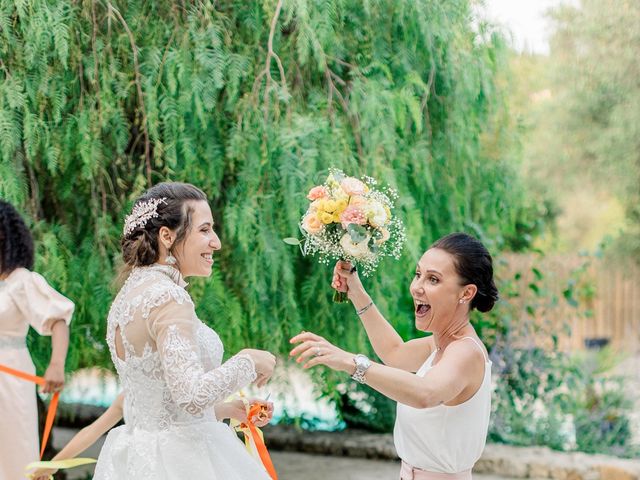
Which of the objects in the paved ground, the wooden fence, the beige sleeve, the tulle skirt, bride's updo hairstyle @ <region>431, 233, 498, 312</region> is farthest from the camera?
the wooden fence

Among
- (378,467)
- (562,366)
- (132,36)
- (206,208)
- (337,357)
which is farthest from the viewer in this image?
(562,366)

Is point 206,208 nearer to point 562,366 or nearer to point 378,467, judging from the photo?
point 378,467

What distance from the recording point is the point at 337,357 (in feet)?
8.30

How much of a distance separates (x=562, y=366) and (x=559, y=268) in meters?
1.09

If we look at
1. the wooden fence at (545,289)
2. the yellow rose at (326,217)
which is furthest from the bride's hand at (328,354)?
the wooden fence at (545,289)

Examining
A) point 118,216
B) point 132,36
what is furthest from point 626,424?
point 132,36

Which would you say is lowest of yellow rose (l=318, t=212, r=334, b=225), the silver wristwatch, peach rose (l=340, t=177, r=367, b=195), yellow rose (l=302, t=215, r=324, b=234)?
the silver wristwatch

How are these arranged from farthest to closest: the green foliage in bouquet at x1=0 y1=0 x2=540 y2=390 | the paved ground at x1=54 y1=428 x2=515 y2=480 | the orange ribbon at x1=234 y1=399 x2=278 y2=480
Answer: the paved ground at x1=54 y1=428 x2=515 y2=480, the green foliage in bouquet at x1=0 y1=0 x2=540 y2=390, the orange ribbon at x1=234 y1=399 x2=278 y2=480

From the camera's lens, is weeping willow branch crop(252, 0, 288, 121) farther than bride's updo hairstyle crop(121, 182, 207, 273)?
Yes

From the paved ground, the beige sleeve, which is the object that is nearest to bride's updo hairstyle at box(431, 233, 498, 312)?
the beige sleeve

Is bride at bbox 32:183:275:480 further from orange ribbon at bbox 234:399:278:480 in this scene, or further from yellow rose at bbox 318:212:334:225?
yellow rose at bbox 318:212:334:225

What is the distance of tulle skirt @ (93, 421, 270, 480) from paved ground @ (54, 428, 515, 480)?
4.16m

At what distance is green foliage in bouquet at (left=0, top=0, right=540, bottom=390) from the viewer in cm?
494

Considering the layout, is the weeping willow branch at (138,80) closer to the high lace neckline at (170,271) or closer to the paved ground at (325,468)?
the high lace neckline at (170,271)
